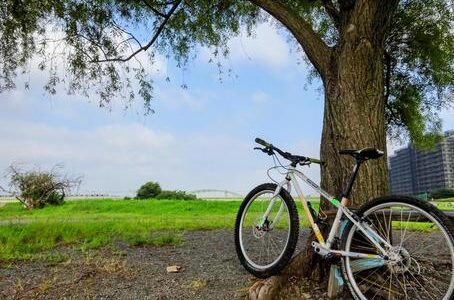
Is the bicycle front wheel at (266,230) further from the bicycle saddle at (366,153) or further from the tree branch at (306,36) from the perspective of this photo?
the tree branch at (306,36)

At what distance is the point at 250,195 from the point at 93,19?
489 centimetres

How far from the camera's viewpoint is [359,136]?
4.77 metres

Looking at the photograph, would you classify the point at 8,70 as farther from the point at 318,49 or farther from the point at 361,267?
the point at 361,267

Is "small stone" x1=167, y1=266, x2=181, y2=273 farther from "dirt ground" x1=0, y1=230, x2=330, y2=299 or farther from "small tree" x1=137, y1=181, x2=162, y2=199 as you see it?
"small tree" x1=137, y1=181, x2=162, y2=199

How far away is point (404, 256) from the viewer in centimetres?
351

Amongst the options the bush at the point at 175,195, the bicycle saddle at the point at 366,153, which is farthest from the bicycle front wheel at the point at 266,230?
the bush at the point at 175,195

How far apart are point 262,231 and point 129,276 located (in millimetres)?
1440

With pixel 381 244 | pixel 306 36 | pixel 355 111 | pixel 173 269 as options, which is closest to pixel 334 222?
pixel 381 244

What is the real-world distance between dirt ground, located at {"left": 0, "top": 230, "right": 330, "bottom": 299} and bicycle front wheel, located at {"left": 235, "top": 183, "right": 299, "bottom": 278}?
210 millimetres

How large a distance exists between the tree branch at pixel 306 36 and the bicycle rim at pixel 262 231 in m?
1.58

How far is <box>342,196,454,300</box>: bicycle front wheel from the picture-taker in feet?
11.4

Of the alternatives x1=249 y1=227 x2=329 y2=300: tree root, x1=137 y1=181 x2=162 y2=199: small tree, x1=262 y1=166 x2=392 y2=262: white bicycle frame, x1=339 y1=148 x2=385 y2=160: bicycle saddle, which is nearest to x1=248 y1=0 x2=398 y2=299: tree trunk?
x1=249 y1=227 x2=329 y2=300: tree root

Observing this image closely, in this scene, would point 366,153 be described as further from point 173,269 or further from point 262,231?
point 173,269

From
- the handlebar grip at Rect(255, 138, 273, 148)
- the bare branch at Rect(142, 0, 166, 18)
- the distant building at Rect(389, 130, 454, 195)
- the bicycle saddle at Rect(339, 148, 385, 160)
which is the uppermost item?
the bare branch at Rect(142, 0, 166, 18)
